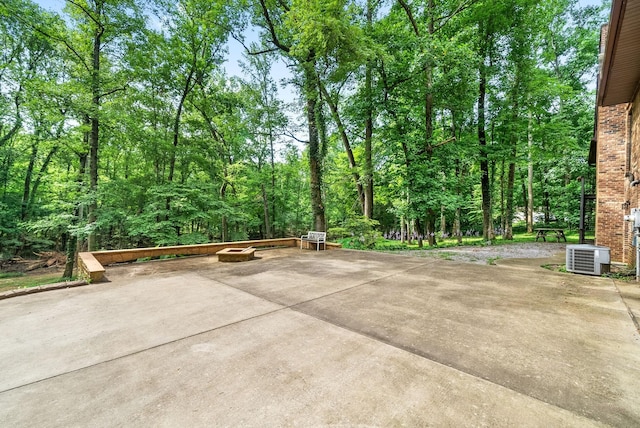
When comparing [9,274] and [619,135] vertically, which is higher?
[619,135]

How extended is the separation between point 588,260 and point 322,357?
580cm

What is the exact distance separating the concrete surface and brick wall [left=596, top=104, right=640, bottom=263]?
11.4 ft

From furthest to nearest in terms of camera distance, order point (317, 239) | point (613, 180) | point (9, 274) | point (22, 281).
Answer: point (9, 274), point (22, 281), point (317, 239), point (613, 180)

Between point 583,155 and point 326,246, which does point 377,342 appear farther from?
point 583,155

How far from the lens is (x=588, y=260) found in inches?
188

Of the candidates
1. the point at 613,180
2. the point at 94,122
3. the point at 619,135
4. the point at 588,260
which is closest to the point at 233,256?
the point at 588,260

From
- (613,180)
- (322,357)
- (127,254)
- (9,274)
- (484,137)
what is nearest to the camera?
(322,357)

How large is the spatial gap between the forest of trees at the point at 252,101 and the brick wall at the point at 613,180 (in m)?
3.97

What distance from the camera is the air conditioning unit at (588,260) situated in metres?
4.70

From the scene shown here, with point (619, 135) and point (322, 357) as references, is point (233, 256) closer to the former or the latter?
point (322, 357)

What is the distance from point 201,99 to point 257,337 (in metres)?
14.3

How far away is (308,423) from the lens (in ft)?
4.57

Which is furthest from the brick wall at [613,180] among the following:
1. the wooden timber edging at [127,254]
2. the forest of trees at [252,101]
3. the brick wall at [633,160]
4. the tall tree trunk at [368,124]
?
the wooden timber edging at [127,254]

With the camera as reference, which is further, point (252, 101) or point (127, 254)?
point (252, 101)
